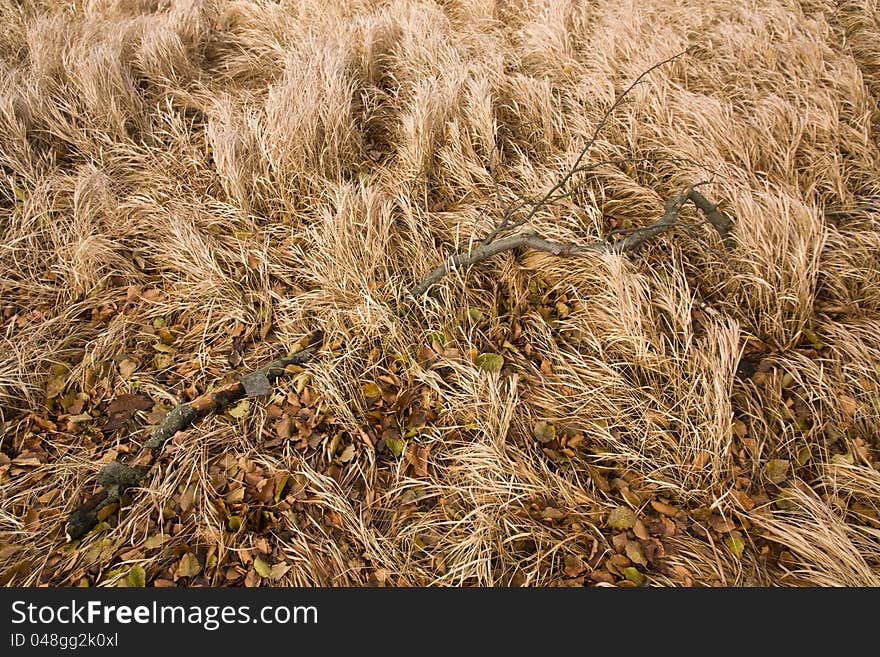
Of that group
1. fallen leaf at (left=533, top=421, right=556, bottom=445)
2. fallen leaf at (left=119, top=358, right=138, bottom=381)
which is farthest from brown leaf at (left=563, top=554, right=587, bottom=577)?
fallen leaf at (left=119, top=358, right=138, bottom=381)

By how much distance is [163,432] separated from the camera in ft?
7.29

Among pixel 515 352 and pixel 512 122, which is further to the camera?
pixel 512 122

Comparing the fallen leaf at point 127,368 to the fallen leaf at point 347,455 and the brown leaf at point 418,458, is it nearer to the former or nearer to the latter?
the fallen leaf at point 347,455

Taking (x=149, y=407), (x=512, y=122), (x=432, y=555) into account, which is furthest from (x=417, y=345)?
(x=512, y=122)

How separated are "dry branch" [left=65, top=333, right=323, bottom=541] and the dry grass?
66mm

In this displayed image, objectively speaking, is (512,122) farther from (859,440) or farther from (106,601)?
(106,601)

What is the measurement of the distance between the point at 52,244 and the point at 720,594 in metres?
3.47

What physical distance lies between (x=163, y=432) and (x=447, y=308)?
1.29m

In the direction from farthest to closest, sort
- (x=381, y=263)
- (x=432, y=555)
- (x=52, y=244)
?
(x=52, y=244), (x=381, y=263), (x=432, y=555)

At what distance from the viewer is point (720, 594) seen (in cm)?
175

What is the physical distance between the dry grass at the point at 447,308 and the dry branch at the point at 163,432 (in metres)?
0.07

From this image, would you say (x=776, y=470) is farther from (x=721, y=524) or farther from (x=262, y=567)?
(x=262, y=567)

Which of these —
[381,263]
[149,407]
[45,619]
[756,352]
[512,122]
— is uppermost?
[512,122]

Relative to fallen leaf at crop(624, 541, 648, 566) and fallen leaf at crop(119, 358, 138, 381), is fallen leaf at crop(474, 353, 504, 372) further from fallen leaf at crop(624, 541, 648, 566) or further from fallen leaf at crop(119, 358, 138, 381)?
fallen leaf at crop(119, 358, 138, 381)
